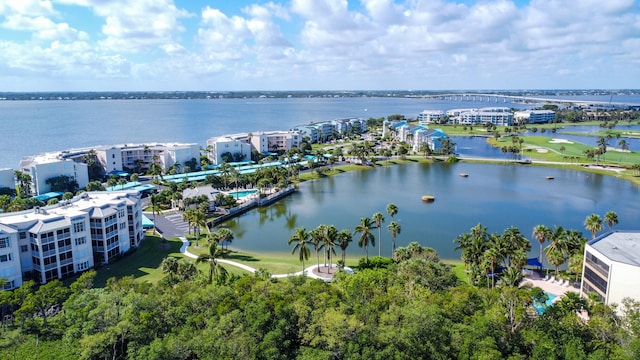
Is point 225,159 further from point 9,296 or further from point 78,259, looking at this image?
point 9,296

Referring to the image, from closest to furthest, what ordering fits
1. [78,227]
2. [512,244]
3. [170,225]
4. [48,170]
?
[512,244]
[78,227]
[170,225]
[48,170]

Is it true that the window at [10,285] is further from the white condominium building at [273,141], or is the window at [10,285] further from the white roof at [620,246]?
the white condominium building at [273,141]

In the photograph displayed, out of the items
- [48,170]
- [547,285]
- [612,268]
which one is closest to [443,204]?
[547,285]

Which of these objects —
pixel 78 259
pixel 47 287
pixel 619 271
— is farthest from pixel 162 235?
pixel 619 271

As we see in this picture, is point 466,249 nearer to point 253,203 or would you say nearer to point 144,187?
point 253,203

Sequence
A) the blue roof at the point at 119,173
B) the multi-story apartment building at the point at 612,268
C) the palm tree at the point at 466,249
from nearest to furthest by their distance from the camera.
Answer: the multi-story apartment building at the point at 612,268 < the palm tree at the point at 466,249 < the blue roof at the point at 119,173

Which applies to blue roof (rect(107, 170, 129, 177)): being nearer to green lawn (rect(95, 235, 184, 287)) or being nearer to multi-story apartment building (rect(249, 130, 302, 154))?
multi-story apartment building (rect(249, 130, 302, 154))

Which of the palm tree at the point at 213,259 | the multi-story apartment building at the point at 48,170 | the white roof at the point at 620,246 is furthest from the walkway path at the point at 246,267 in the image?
the multi-story apartment building at the point at 48,170
